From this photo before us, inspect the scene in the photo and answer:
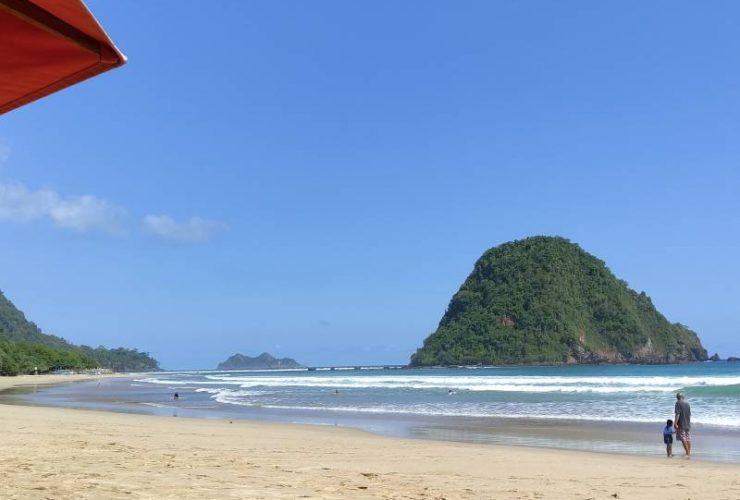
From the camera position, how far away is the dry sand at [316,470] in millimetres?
7090

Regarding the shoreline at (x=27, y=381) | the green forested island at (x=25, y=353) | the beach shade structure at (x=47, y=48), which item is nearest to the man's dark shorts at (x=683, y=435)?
the beach shade structure at (x=47, y=48)

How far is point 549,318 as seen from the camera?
121688 mm

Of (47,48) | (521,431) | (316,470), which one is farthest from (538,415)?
(47,48)

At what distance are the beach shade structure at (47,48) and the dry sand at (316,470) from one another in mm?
4841

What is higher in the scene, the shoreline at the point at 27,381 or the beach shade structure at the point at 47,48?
the beach shade structure at the point at 47,48

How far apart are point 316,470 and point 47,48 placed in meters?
7.92

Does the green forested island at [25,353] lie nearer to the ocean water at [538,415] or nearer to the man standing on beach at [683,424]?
the ocean water at [538,415]

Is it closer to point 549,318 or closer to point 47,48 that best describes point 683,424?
point 47,48

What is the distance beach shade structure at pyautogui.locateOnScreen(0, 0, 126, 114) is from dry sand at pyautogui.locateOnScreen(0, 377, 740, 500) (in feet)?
15.9

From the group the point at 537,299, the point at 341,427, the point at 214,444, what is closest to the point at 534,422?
the point at 341,427

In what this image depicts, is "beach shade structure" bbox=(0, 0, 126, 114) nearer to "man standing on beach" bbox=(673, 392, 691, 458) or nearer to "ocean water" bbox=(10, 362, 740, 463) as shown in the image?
"man standing on beach" bbox=(673, 392, 691, 458)

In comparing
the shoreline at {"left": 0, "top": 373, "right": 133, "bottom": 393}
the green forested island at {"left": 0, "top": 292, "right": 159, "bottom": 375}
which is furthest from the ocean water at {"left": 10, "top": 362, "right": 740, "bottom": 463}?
the green forested island at {"left": 0, "top": 292, "right": 159, "bottom": 375}

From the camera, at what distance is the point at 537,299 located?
123250 millimetres

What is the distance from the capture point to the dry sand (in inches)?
279
